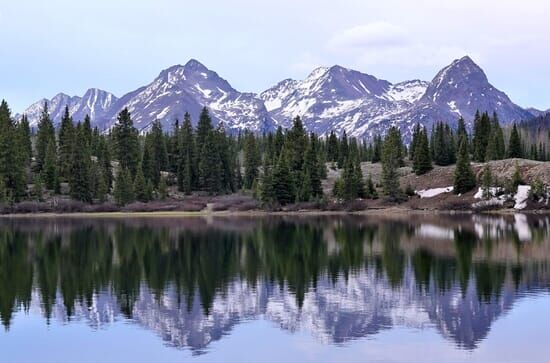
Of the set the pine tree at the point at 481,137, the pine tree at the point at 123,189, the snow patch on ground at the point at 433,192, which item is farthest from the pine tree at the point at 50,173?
the pine tree at the point at 481,137

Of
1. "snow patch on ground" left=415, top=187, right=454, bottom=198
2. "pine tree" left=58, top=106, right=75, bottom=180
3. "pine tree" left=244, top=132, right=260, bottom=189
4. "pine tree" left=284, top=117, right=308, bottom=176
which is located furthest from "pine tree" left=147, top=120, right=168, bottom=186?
"snow patch on ground" left=415, top=187, right=454, bottom=198

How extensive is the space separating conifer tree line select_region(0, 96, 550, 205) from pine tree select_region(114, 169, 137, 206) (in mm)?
184

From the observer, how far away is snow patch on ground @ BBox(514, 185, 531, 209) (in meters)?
128

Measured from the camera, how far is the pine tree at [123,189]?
449 ft

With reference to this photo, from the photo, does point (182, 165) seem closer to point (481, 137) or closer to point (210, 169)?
point (210, 169)

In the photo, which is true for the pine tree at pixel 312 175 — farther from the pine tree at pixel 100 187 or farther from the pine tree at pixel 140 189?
the pine tree at pixel 100 187

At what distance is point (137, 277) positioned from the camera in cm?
5053

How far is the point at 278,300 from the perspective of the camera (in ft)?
133

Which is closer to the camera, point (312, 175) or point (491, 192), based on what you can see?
point (491, 192)

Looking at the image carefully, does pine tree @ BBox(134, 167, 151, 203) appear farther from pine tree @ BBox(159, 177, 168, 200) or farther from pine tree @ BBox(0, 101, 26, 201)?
pine tree @ BBox(0, 101, 26, 201)

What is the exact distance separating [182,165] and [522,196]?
68.9m

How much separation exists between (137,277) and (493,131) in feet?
454

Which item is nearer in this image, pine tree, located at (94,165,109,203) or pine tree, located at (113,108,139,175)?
pine tree, located at (94,165,109,203)

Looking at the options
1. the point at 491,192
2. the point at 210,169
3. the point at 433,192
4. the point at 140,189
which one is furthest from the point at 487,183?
the point at 140,189
